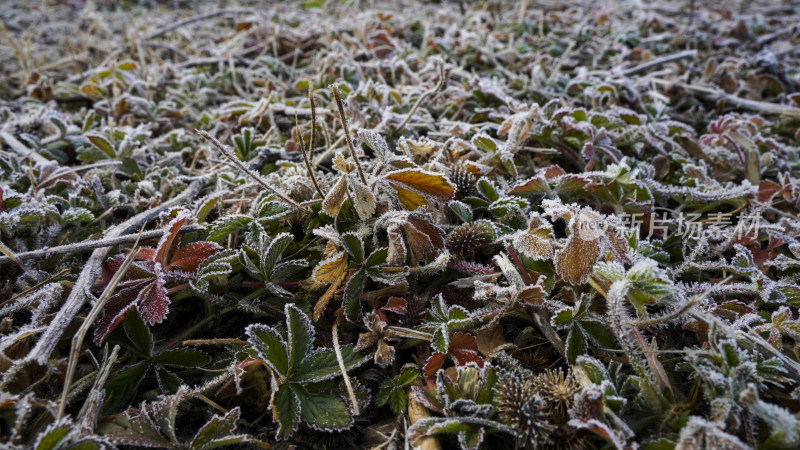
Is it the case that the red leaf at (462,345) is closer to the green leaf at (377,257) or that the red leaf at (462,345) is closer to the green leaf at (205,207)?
the green leaf at (377,257)

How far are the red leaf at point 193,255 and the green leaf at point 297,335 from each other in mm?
316

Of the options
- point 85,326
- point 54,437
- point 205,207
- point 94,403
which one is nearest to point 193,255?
point 205,207

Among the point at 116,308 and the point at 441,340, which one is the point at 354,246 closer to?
the point at 441,340

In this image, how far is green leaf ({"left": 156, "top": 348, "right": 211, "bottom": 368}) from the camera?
126cm

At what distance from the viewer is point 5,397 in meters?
1.04

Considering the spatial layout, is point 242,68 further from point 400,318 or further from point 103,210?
point 400,318

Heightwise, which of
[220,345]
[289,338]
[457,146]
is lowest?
[220,345]

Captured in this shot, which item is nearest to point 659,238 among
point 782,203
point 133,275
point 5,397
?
point 782,203

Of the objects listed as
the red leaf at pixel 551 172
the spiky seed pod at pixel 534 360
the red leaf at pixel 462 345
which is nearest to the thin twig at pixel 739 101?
the red leaf at pixel 551 172

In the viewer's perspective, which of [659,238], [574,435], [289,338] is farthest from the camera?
[659,238]

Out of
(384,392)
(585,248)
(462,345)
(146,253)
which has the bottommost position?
(384,392)

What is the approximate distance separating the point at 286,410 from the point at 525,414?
1.81 feet

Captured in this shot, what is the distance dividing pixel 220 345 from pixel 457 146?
42.4 inches

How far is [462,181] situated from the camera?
5.31 ft
